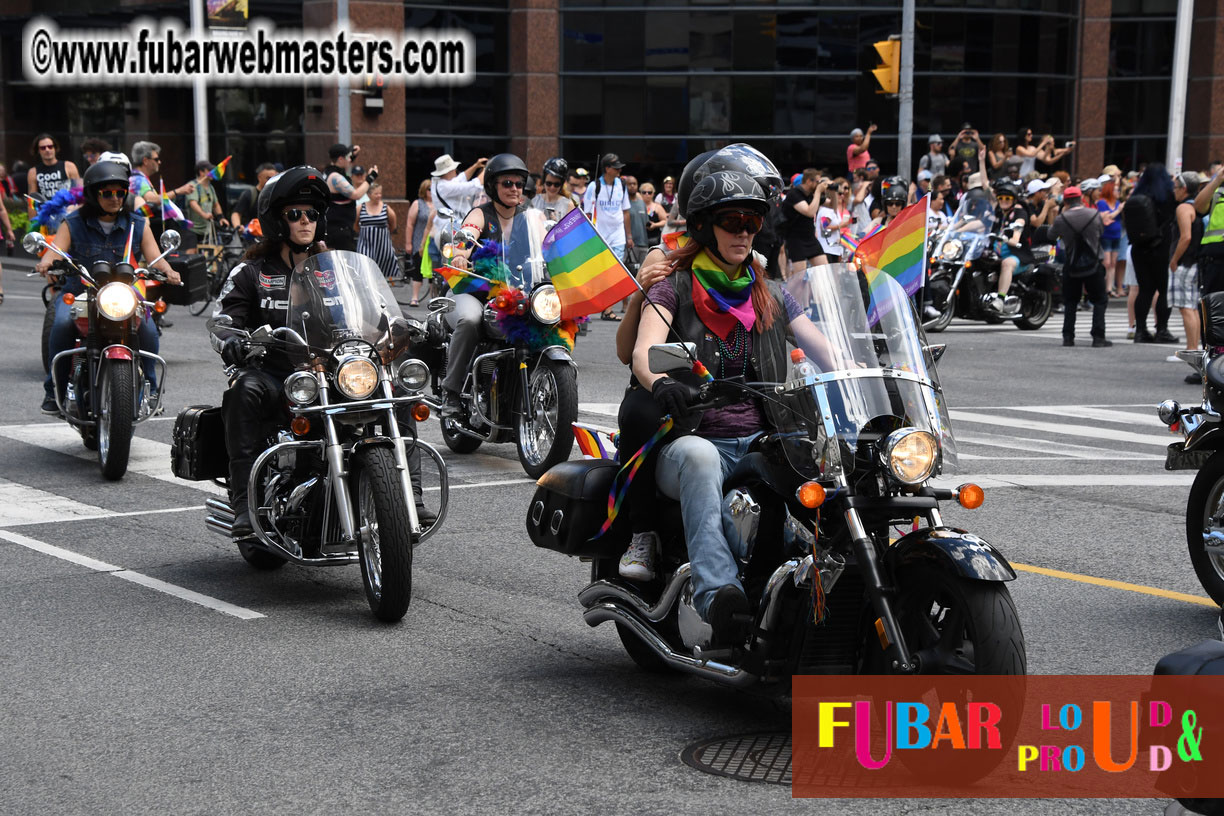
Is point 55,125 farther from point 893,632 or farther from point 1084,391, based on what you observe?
point 893,632

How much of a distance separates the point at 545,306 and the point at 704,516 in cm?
541

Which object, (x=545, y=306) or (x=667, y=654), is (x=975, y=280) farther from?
(x=667, y=654)

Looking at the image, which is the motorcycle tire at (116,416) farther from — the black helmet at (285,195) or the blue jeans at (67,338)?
the black helmet at (285,195)

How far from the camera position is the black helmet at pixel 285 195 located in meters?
7.55

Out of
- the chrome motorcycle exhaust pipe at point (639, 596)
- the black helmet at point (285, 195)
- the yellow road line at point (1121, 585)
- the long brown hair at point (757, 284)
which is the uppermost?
the black helmet at point (285, 195)

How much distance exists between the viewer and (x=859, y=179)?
2370cm

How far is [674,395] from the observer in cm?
501

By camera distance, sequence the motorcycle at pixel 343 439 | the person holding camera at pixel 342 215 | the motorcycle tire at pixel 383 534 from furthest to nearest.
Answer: the person holding camera at pixel 342 215
the motorcycle at pixel 343 439
the motorcycle tire at pixel 383 534

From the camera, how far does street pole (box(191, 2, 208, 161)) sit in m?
32.9

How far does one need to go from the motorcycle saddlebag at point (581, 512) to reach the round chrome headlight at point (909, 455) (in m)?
1.35

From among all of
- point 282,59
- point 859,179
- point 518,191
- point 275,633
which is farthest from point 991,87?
point 275,633

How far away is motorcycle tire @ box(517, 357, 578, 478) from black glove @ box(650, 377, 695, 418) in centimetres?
494

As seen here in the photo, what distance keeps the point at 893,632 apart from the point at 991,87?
32.4 meters

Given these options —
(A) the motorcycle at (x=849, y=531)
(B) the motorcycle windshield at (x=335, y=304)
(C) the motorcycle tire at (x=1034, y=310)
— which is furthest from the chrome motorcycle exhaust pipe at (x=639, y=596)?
(C) the motorcycle tire at (x=1034, y=310)
